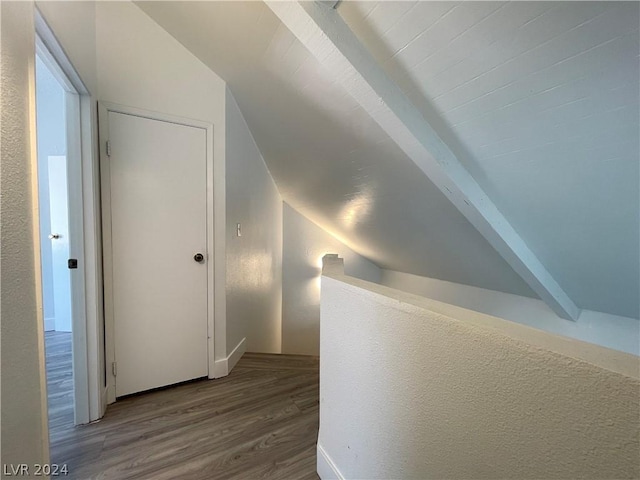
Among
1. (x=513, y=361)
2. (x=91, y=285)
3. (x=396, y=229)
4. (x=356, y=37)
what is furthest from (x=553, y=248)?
(x=91, y=285)

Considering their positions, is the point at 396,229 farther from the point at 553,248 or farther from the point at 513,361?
the point at 513,361

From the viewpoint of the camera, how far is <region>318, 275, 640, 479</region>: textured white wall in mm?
383

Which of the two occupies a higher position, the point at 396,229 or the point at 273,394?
the point at 396,229

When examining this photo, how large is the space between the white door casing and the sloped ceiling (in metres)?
0.68

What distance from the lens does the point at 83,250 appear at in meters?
1.39

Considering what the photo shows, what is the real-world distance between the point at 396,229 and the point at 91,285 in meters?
2.32

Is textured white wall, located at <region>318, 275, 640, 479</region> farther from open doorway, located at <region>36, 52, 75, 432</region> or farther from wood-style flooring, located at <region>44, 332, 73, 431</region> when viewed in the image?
open doorway, located at <region>36, 52, 75, 432</region>

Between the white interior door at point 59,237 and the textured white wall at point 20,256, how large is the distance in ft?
7.55

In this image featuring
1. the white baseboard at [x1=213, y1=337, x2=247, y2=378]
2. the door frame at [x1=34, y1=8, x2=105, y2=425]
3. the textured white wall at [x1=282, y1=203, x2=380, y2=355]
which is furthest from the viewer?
the textured white wall at [x1=282, y1=203, x2=380, y2=355]


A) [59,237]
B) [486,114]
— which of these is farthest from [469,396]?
[59,237]

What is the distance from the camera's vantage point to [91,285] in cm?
140

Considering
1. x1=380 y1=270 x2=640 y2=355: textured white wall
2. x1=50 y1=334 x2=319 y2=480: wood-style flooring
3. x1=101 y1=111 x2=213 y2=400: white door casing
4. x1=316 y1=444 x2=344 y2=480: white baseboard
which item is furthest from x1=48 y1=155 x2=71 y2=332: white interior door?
x1=380 y1=270 x2=640 y2=355: textured white wall

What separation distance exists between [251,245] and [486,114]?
6.94ft

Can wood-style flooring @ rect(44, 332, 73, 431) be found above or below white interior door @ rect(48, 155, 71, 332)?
below
